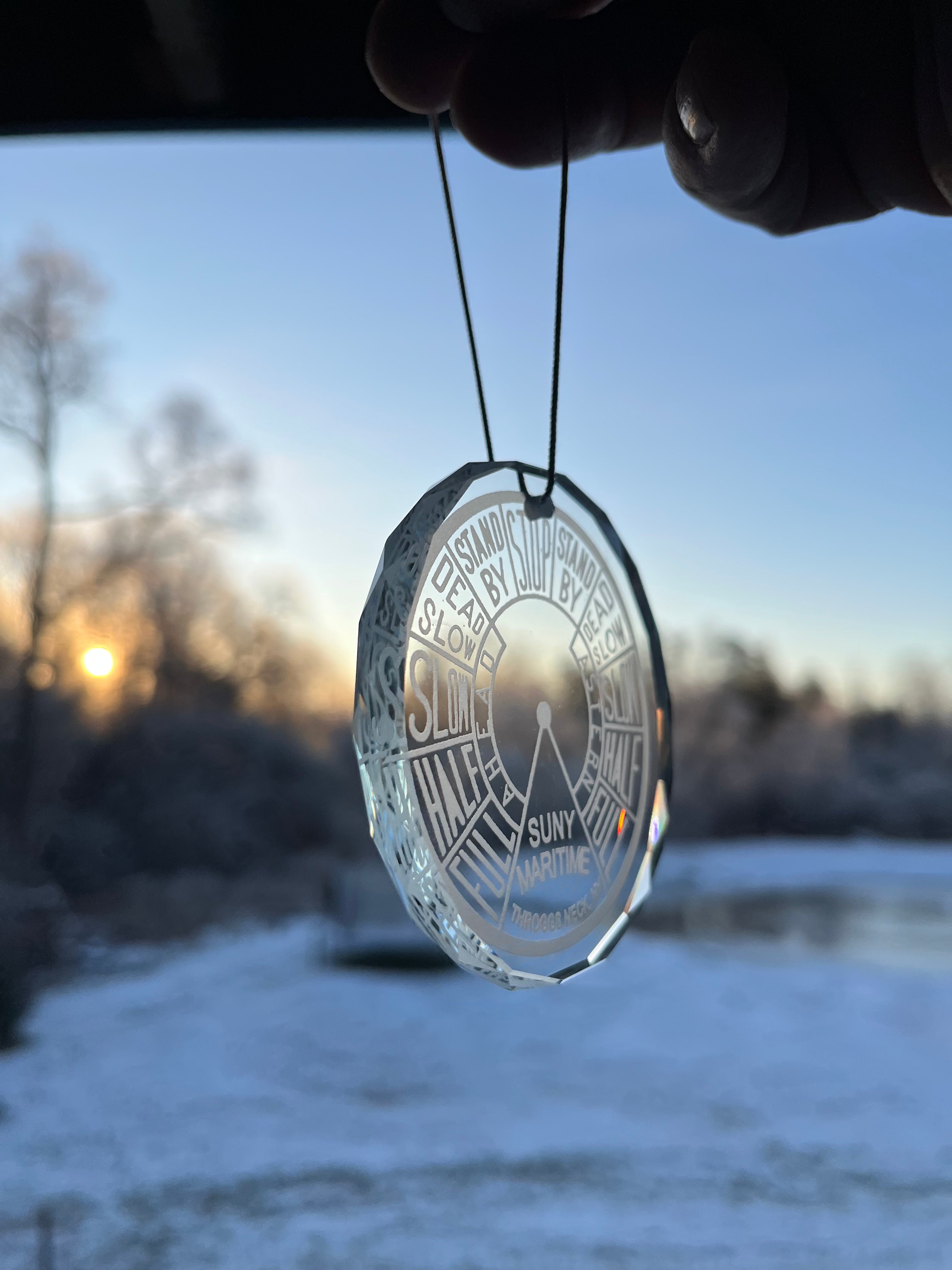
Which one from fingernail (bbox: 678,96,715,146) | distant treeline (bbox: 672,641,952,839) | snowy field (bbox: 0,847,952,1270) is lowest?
snowy field (bbox: 0,847,952,1270)

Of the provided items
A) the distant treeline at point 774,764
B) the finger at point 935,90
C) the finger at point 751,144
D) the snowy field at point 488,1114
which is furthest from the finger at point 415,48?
the distant treeline at point 774,764

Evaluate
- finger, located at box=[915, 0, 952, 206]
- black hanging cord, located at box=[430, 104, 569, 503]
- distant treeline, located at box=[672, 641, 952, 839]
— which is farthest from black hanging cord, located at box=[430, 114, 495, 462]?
distant treeline, located at box=[672, 641, 952, 839]

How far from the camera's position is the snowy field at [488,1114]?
204 cm

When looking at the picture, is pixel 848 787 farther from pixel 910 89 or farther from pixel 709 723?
pixel 910 89

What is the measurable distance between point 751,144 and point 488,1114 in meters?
2.60

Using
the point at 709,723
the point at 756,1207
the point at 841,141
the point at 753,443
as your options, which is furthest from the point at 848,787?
the point at 841,141

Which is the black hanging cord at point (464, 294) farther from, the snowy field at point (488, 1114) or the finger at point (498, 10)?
the snowy field at point (488, 1114)

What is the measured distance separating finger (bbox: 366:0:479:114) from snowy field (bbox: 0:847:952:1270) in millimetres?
2056

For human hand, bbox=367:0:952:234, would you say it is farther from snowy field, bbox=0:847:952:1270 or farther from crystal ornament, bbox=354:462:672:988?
snowy field, bbox=0:847:952:1270

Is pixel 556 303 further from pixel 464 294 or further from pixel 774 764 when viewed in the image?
pixel 774 764

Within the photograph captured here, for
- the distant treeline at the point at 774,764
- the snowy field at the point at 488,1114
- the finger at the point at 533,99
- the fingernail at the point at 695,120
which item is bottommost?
the snowy field at the point at 488,1114

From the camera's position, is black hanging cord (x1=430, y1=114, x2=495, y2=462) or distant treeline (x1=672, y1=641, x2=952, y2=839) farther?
distant treeline (x1=672, y1=641, x2=952, y2=839)

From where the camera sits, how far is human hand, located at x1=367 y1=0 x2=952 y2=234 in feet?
1.50

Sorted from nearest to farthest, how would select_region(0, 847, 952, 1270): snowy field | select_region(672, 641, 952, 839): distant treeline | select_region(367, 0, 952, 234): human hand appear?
select_region(367, 0, 952, 234): human hand
select_region(0, 847, 952, 1270): snowy field
select_region(672, 641, 952, 839): distant treeline
